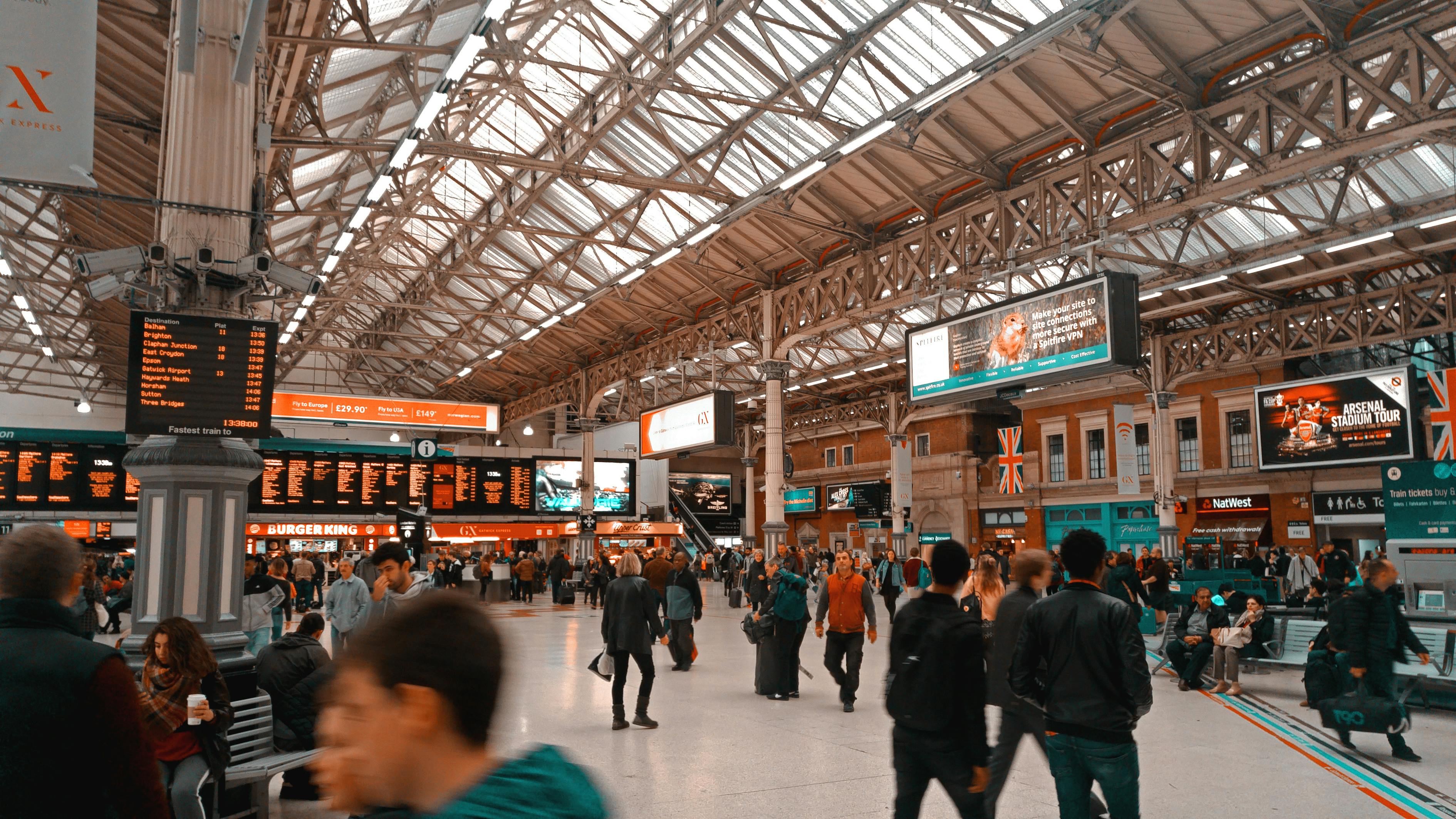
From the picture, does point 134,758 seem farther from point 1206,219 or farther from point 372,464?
point 372,464

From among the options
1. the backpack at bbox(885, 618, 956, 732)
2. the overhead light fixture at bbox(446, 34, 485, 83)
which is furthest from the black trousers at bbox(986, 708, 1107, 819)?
the overhead light fixture at bbox(446, 34, 485, 83)

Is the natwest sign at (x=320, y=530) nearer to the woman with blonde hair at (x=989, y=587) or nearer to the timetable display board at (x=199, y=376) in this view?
the timetable display board at (x=199, y=376)

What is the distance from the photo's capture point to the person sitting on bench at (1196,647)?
36.1 ft

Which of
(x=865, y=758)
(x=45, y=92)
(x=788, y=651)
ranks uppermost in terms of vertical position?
(x=45, y=92)

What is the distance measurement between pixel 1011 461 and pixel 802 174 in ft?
76.0

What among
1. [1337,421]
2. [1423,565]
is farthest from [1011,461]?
[1423,565]

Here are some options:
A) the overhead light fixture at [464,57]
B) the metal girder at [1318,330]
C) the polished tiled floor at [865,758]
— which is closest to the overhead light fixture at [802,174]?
the overhead light fixture at [464,57]

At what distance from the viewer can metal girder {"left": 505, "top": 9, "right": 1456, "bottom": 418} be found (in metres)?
13.0

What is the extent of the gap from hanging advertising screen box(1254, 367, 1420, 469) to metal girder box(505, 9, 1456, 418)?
7014 mm

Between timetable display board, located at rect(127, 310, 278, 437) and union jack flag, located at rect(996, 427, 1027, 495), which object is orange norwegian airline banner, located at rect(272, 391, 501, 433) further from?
union jack flag, located at rect(996, 427, 1027, 495)

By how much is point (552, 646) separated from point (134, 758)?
13.1 m

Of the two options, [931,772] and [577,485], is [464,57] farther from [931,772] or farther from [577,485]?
[577,485]

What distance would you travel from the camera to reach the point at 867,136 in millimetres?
13750

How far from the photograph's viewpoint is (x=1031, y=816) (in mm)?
5801
